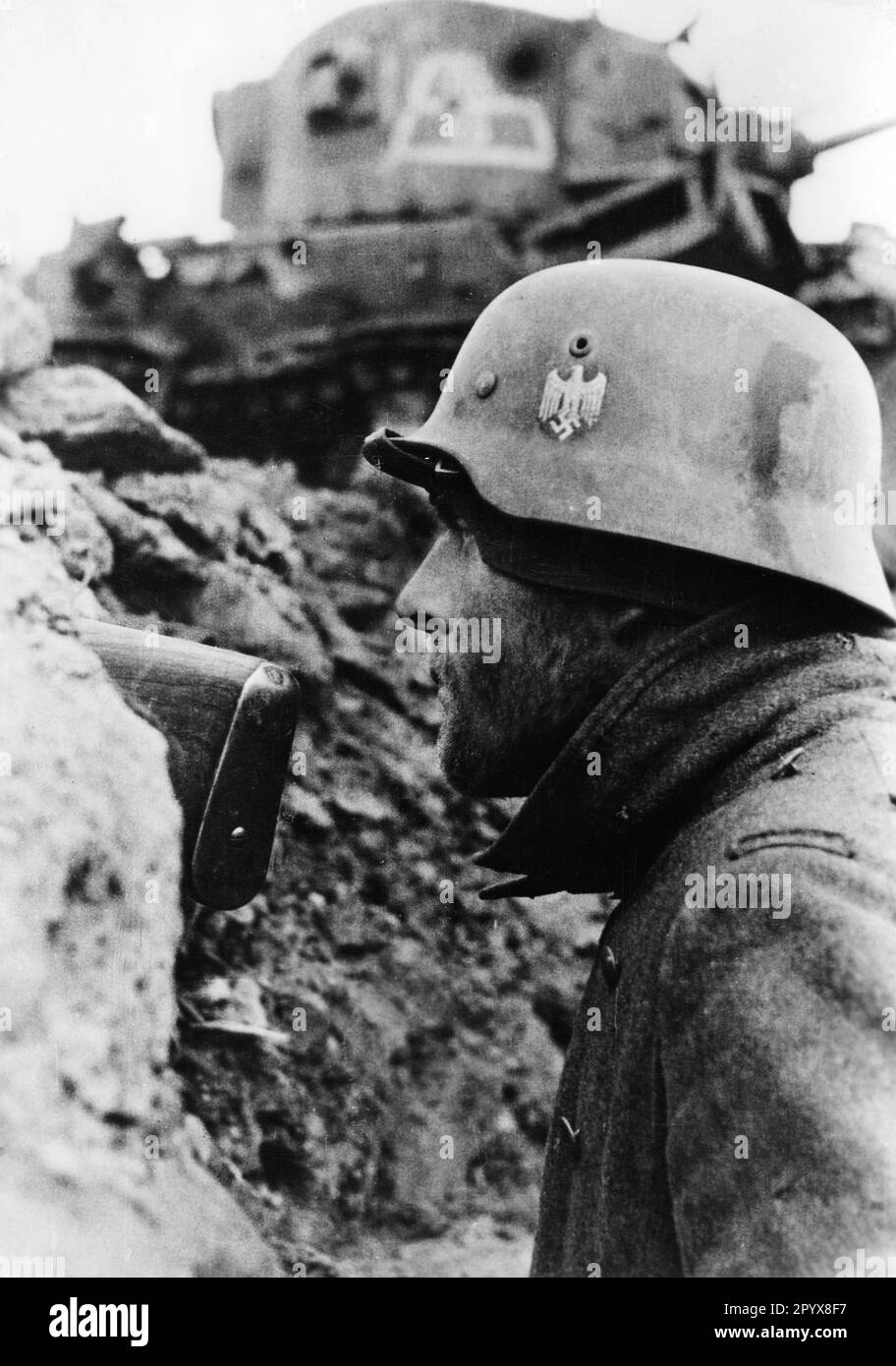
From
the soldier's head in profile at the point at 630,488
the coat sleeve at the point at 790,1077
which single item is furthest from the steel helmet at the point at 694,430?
the coat sleeve at the point at 790,1077

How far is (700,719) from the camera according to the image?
1751 mm

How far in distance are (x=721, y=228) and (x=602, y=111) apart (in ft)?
1.43

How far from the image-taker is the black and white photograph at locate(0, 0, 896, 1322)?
157cm

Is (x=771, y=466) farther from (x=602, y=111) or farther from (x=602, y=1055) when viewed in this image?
(x=602, y=111)

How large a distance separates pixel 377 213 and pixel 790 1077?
2.78 meters

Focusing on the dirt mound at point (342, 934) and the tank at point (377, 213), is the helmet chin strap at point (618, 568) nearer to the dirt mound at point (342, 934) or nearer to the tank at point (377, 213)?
the dirt mound at point (342, 934)

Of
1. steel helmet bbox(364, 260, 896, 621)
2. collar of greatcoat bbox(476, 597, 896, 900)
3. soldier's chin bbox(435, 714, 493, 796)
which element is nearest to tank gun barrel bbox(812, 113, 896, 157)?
steel helmet bbox(364, 260, 896, 621)

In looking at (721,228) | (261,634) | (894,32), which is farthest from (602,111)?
(261,634)

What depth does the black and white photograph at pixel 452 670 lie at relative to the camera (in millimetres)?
1566

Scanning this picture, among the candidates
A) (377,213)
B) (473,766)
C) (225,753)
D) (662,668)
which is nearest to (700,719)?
(662,668)

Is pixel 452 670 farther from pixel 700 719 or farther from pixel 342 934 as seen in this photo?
pixel 342 934

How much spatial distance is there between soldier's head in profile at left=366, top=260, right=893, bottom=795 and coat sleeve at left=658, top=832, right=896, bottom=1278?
0.50m

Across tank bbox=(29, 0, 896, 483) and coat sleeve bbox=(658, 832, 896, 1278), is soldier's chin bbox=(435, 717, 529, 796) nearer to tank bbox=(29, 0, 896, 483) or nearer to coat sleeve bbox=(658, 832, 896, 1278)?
coat sleeve bbox=(658, 832, 896, 1278)

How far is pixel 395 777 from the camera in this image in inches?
143
